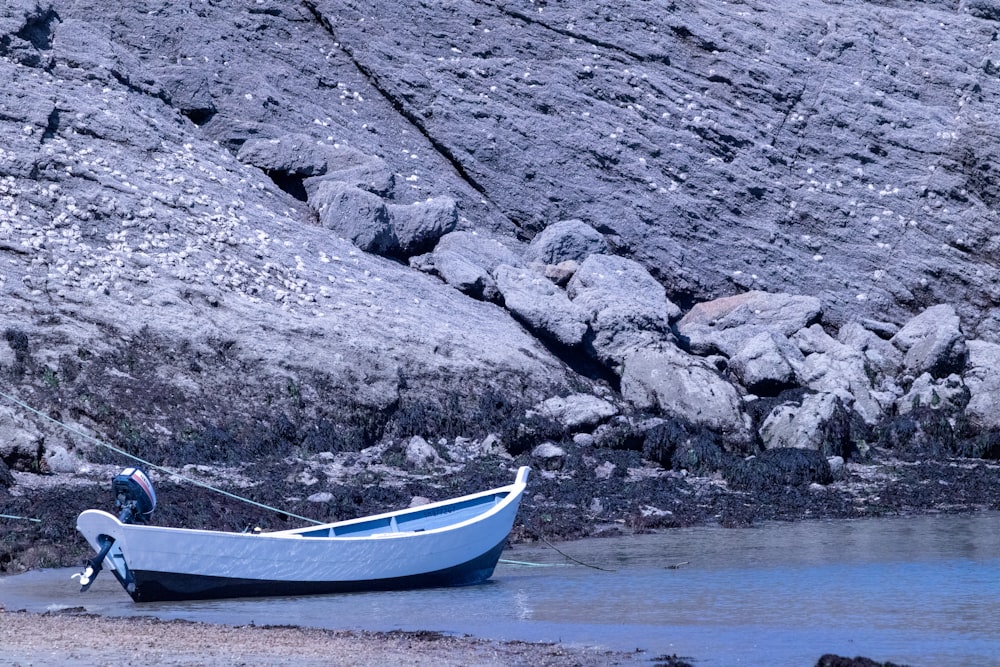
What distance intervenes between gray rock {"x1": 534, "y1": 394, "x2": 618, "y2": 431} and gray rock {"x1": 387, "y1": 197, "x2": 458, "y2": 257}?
4.39 m

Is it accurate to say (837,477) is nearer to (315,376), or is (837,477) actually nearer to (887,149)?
(315,376)

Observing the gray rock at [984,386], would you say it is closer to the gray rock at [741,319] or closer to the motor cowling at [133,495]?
the gray rock at [741,319]

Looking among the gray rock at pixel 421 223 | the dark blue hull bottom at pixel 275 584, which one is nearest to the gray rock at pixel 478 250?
the gray rock at pixel 421 223

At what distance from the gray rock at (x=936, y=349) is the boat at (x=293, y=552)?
36.0ft

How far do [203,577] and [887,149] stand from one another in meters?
18.9

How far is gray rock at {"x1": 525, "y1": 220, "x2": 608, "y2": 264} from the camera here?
22234 mm

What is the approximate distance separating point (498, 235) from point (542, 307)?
373 centimetres

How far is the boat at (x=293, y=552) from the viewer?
10484 mm

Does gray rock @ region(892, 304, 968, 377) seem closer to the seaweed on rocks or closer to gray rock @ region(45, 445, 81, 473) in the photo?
the seaweed on rocks

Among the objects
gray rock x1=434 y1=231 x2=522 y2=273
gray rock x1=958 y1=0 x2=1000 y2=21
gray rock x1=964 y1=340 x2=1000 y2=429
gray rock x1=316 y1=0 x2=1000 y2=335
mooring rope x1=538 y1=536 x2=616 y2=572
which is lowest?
mooring rope x1=538 y1=536 x2=616 y2=572

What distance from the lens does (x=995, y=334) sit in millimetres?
24312

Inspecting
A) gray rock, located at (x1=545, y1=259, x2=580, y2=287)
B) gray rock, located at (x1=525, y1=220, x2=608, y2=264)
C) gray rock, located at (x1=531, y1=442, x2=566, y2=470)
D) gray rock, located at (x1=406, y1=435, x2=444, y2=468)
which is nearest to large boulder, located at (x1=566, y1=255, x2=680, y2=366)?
gray rock, located at (x1=545, y1=259, x2=580, y2=287)

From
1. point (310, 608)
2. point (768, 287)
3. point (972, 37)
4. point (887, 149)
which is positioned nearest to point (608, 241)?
point (768, 287)

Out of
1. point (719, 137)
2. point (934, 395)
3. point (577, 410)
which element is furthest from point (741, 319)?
point (577, 410)
